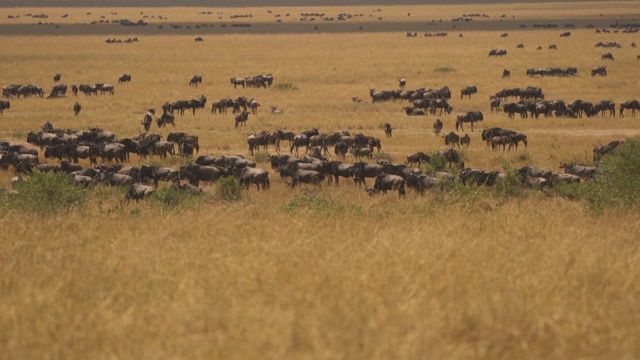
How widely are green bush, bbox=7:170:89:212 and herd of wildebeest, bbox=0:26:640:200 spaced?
2.54 meters

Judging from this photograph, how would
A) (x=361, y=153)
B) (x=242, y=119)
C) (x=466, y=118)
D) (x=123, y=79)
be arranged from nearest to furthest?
(x=361, y=153), (x=466, y=118), (x=242, y=119), (x=123, y=79)

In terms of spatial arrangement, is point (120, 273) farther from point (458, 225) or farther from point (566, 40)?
point (566, 40)

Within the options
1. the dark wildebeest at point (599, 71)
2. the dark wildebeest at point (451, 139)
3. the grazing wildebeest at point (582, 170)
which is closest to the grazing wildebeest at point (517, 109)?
the dark wildebeest at point (451, 139)

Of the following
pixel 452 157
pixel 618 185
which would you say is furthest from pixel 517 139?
pixel 618 185

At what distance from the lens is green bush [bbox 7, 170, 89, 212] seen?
1195 cm

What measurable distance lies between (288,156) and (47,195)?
11851 mm

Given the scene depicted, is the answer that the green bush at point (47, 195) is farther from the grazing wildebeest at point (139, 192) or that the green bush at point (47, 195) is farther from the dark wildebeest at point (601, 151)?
the dark wildebeest at point (601, 151)

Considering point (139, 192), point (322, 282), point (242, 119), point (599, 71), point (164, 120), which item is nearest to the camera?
point (322, 282)

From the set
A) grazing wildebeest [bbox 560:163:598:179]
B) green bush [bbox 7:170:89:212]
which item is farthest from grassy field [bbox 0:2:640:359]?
grazing wildebeest [bbox 560:163:598:179]

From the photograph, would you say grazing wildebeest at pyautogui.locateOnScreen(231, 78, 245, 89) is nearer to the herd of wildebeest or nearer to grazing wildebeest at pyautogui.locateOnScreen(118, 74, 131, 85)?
grazing wildebeest at pyautogui.locateOnScreen(118, 74, 131, 85)

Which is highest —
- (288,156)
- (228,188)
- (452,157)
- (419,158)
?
(228,188)

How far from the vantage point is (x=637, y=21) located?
4587 inches

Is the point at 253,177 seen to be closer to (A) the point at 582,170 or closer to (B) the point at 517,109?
(A) the point at 582,170

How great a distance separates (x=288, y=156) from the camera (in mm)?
24391
